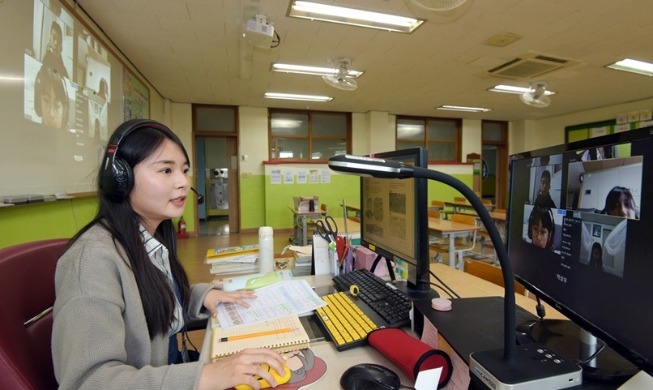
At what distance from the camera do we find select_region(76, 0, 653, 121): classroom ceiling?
3.07 m

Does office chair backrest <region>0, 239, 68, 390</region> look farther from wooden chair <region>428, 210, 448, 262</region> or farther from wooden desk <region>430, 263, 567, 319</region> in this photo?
wooden chair <region>428, 210, 448, 262</region>

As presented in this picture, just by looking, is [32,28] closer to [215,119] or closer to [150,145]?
[150,145]

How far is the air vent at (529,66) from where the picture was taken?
428 cm

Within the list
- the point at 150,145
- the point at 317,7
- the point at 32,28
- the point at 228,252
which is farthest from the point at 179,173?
the point at 317,7

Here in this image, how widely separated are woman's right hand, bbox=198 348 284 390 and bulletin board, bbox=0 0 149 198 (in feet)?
6.92

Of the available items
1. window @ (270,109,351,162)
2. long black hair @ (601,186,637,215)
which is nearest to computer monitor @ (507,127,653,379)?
long black hair @ (601,186,637,215)

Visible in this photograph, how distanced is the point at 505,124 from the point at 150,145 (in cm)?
1023

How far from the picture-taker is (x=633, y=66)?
4.66 meters

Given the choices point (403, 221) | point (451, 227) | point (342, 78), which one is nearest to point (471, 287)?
point (403, 221)

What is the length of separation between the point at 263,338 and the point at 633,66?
20.9 feet

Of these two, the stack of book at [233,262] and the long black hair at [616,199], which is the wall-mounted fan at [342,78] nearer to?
the stack of book at [233,262]

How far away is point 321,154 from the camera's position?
7844 mm

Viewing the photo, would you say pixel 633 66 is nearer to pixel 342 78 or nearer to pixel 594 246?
pixel 342 78

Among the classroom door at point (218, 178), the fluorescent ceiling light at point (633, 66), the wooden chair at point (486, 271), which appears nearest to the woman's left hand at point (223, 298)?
the wooden chair at point (486, 271)
